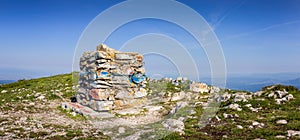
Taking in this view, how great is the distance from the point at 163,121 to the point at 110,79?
6.49m

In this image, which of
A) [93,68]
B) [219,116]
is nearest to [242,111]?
[219,116]

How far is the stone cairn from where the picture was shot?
1862 centimetres

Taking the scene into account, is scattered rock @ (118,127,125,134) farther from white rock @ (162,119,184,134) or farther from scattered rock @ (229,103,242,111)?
scattered rock @ (229,103,242,111)

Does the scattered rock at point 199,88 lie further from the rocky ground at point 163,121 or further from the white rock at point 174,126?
the white rock at point 174,126

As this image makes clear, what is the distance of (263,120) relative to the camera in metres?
13.9

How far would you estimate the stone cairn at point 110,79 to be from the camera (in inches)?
733

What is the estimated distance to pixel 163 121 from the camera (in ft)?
48.5

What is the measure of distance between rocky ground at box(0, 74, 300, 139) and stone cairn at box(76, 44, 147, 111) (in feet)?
3.60

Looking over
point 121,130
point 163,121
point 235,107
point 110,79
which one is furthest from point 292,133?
point 110,79

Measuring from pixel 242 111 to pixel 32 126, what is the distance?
1314cm

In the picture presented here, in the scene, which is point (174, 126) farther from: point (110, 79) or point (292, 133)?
point (110, 79)

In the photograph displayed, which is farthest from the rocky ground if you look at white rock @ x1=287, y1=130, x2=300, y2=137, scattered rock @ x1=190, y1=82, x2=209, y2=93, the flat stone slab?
scattered rock @ x1=190, y1=82, x2=209, y2=93

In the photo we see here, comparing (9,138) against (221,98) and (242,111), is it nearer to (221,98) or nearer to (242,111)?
(242,111)

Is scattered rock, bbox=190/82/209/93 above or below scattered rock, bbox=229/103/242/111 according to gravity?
above
